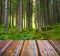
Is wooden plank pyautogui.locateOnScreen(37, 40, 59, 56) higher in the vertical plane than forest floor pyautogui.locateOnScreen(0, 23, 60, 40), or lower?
higher

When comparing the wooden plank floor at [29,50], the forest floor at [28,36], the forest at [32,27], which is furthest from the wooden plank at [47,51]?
the forest floor at [28,36]

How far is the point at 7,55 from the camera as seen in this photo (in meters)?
2.45

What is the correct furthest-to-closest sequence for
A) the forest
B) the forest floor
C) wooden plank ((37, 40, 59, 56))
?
1. the forest
2. the forest floor
3. wooden plank ((37, 40, 59, 56))

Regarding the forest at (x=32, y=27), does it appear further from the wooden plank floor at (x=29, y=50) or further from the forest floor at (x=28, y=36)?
the wooden plank floor at (x=29, y=50)

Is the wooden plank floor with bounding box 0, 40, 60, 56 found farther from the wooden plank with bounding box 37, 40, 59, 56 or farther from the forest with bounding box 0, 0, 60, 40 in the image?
the forest with bounding box 0, 0, 60, 40

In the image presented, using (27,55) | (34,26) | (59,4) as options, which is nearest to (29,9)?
(34,26)

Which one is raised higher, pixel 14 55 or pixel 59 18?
pixel 59 18

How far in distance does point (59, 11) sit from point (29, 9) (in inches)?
529

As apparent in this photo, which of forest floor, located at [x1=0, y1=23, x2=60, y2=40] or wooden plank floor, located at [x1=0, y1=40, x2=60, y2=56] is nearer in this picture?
wooden plank floor, located at [x1=0, y1=40, x2=60, y2=56]

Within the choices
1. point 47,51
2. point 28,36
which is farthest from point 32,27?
point 47,51

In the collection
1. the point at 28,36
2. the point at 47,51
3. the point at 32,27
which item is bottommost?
the point at 28,36

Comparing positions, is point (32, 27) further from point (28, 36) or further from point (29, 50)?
point (29, 50)

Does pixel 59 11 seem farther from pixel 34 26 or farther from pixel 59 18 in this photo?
pixel 34 26

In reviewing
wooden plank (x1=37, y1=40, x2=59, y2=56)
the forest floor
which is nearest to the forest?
the forest floor
